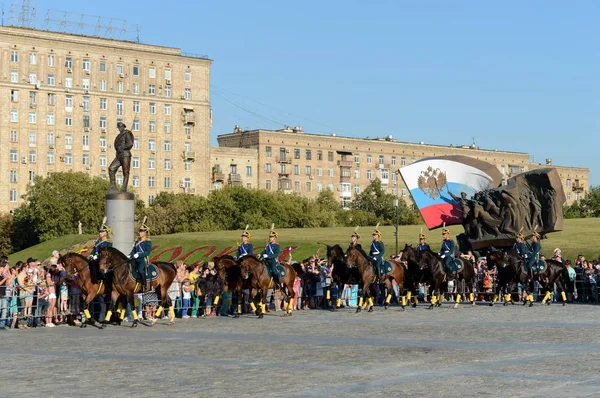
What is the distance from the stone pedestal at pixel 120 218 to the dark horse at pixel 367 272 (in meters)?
7.66

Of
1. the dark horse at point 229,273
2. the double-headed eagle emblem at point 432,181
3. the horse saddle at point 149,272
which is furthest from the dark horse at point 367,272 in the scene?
the double-headed eagle emblem at point 432,181

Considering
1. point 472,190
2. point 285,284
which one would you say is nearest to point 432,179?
point 472,190

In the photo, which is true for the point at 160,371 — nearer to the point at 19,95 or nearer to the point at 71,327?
the point at 71,327

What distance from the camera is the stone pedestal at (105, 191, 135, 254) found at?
35.3 metres

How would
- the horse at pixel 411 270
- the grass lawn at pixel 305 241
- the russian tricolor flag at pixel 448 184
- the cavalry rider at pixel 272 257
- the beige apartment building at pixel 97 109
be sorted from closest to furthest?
the cavalry rider at pixel 272 257, the horse at pixel 411 270, the russian tricolor flag at pixel 448 184, the grass lawn at pixel 305 241, the beige apartment building at pixel 97 109

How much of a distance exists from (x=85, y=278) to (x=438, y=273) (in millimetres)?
14008

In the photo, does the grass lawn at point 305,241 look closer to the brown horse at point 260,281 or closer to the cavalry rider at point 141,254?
the brown horse at point 260,281

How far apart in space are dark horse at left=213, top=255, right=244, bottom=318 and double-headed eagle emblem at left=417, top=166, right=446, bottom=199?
22658 mm

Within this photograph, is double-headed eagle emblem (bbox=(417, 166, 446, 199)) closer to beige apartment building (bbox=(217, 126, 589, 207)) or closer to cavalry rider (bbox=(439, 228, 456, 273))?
cavalry rider (bbox=(439, 228, 456, 273))

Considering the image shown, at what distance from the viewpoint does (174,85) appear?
Result: 136 m

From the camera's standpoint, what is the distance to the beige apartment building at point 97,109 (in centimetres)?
12462

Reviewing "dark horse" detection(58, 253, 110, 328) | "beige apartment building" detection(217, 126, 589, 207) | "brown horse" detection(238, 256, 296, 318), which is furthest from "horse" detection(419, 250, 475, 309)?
"beige apartment building" detection(217, 126, 589, 207)

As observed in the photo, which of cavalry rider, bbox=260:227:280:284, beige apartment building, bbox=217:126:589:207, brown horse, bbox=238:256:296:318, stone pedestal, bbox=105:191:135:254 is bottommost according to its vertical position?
brown horse, bbox=238:256:296:318

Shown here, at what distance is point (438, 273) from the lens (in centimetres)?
3766
